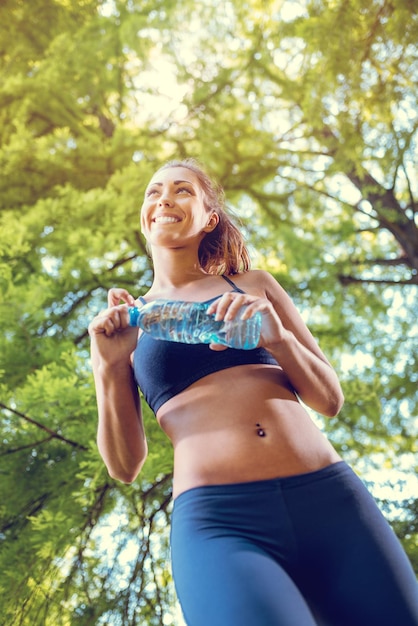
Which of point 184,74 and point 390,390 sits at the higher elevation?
point 184,74

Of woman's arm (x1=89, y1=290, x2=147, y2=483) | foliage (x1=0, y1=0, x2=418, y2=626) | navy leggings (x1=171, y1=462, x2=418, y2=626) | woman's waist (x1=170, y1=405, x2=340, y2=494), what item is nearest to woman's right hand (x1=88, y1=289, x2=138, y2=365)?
woman's arm (x1=89, y1=290, x2=147, y2=483)

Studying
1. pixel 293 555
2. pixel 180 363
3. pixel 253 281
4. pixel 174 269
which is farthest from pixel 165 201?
pixel 293 555

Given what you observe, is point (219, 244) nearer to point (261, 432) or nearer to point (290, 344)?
point (290, 344)

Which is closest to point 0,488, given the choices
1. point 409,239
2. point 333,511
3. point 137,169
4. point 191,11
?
point 137,169

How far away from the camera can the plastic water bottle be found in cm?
115

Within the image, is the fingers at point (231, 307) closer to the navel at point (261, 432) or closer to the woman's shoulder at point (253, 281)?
the navel at point (261, 432)

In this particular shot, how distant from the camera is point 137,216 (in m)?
3.37

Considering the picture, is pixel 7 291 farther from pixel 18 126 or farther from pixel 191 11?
pixel 191 11

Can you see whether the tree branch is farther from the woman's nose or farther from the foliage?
the woman's nose

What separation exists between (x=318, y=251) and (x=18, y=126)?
6.47 ft

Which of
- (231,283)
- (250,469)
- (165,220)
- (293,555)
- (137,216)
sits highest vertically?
(137,216)

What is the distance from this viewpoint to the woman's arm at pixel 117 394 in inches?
48.4

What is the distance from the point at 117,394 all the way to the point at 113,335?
12 cm

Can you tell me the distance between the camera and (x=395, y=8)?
10.5 feet
